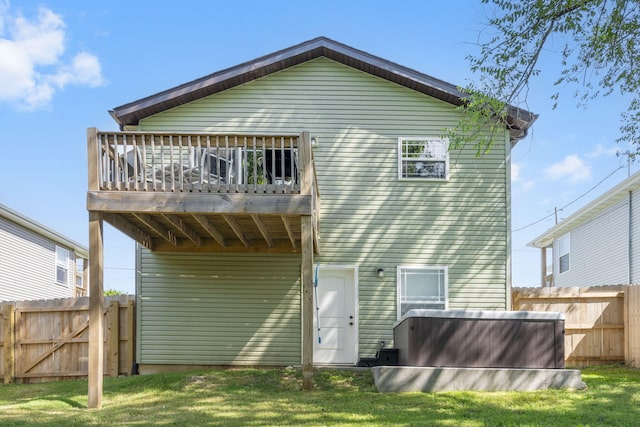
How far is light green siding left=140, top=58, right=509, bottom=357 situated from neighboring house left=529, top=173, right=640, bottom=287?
5.59m

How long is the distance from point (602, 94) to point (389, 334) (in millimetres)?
5677

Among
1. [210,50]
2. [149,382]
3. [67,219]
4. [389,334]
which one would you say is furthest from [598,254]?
[67,219]

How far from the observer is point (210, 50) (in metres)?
15.2

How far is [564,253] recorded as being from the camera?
21.2 meters

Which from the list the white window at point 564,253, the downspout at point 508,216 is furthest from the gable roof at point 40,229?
the white window at point 564,253

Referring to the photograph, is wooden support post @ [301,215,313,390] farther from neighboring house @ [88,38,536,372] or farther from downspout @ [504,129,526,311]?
downspout @ [504,129,526,311]

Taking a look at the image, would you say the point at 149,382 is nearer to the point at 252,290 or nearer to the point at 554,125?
the point at 252,290

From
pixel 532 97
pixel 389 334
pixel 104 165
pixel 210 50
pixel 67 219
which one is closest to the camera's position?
pixel 104 165

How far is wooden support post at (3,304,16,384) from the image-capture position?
38.4 feet

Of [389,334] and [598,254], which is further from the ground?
[598,254]

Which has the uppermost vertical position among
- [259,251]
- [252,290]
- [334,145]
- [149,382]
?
[334,145]

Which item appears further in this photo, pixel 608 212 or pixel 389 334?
pixel 608 212

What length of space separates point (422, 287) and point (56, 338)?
7352mm

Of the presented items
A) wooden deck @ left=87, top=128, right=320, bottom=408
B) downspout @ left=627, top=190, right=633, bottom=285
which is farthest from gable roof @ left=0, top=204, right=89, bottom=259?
downspout @ left=627, top=190, right=633, bottom=285
